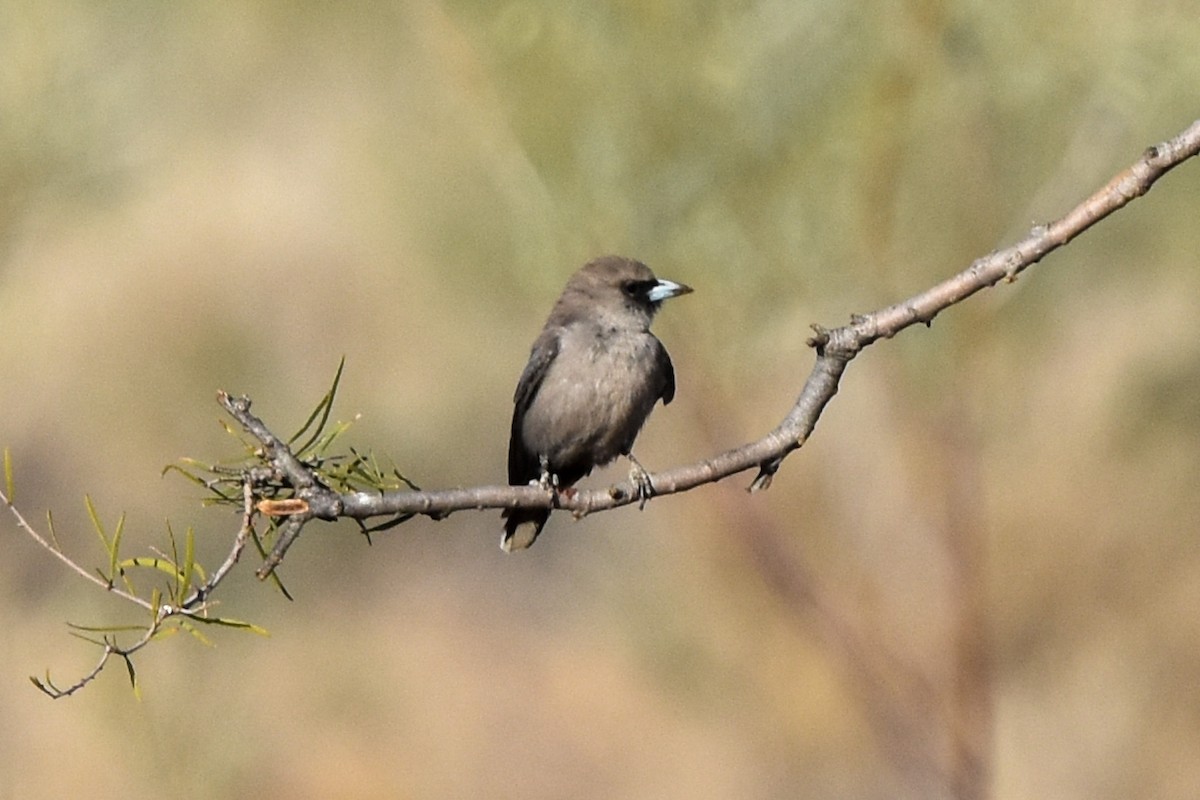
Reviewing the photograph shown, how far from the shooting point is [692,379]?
10.7ft

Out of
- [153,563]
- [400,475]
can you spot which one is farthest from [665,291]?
[153,563]

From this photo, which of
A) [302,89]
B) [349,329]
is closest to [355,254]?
[349,329]

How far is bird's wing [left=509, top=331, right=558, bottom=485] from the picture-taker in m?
2.90

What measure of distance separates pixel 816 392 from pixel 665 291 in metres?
1.40

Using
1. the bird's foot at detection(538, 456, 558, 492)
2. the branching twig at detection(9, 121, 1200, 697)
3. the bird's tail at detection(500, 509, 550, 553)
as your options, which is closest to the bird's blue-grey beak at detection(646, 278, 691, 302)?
the bird's foot at detection(538, 456, 558, 492)

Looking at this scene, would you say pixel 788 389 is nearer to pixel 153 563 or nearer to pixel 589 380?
pixel 589 380

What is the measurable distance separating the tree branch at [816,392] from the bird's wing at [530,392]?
4.26 ft

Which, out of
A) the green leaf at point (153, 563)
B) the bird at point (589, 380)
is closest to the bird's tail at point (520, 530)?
the bird at point (589, 380)

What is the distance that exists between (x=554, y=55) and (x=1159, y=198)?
148 cm

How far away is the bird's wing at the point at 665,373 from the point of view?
288 cm

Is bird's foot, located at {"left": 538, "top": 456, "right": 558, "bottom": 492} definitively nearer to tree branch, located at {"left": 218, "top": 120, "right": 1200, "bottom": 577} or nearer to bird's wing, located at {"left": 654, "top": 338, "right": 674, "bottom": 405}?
bird's wing, located at {"left": 654, "top": 338, "right": 674, "bottom": 405}

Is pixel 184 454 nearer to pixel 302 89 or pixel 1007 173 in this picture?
pixel 302 89

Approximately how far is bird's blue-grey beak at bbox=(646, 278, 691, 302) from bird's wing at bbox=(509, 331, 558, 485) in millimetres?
217

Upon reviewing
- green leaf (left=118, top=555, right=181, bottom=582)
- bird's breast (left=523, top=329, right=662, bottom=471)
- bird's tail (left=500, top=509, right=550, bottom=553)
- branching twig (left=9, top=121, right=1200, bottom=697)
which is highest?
bird's breast (left=523, top=329, right=662, bottom=471)
